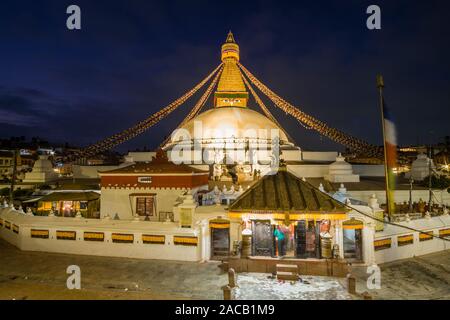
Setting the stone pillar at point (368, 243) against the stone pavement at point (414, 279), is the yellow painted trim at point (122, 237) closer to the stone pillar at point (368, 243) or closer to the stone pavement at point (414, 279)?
the stone pavement at point (414, 279)

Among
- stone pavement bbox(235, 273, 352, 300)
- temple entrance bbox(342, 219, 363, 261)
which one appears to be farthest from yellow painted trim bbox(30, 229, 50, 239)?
temple entrance bbox(342, 219, 363, 261)

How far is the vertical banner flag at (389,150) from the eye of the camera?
12.2 metres

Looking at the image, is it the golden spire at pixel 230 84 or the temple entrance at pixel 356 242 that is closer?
the temple entrance at pixel 356 242

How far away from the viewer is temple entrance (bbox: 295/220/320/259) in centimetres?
1050

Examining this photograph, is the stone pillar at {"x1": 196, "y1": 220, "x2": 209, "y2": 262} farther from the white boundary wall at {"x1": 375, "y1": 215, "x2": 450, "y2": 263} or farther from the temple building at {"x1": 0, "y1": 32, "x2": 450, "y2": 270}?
the white boundary wall at {"x1": 375, "y1": 215, "x2": 450, "y2": 263}

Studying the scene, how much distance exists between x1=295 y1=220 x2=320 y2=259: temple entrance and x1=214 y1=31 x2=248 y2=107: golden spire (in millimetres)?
26681

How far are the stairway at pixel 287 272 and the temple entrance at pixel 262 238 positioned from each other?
1029 mm

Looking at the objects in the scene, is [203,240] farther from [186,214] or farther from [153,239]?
[153,239]

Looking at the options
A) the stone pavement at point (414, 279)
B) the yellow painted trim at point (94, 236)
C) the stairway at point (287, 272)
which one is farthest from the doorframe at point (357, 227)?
the yellow painted trim at point (94, 236)

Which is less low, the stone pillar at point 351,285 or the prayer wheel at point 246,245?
the prayer wheel at point 246,245

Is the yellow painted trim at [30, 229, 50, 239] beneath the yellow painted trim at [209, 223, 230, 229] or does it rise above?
beneath

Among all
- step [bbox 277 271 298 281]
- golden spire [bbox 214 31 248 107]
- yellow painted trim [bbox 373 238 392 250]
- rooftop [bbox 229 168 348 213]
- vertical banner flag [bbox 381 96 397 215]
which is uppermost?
golden spire [bbox 214 31 248 107]
